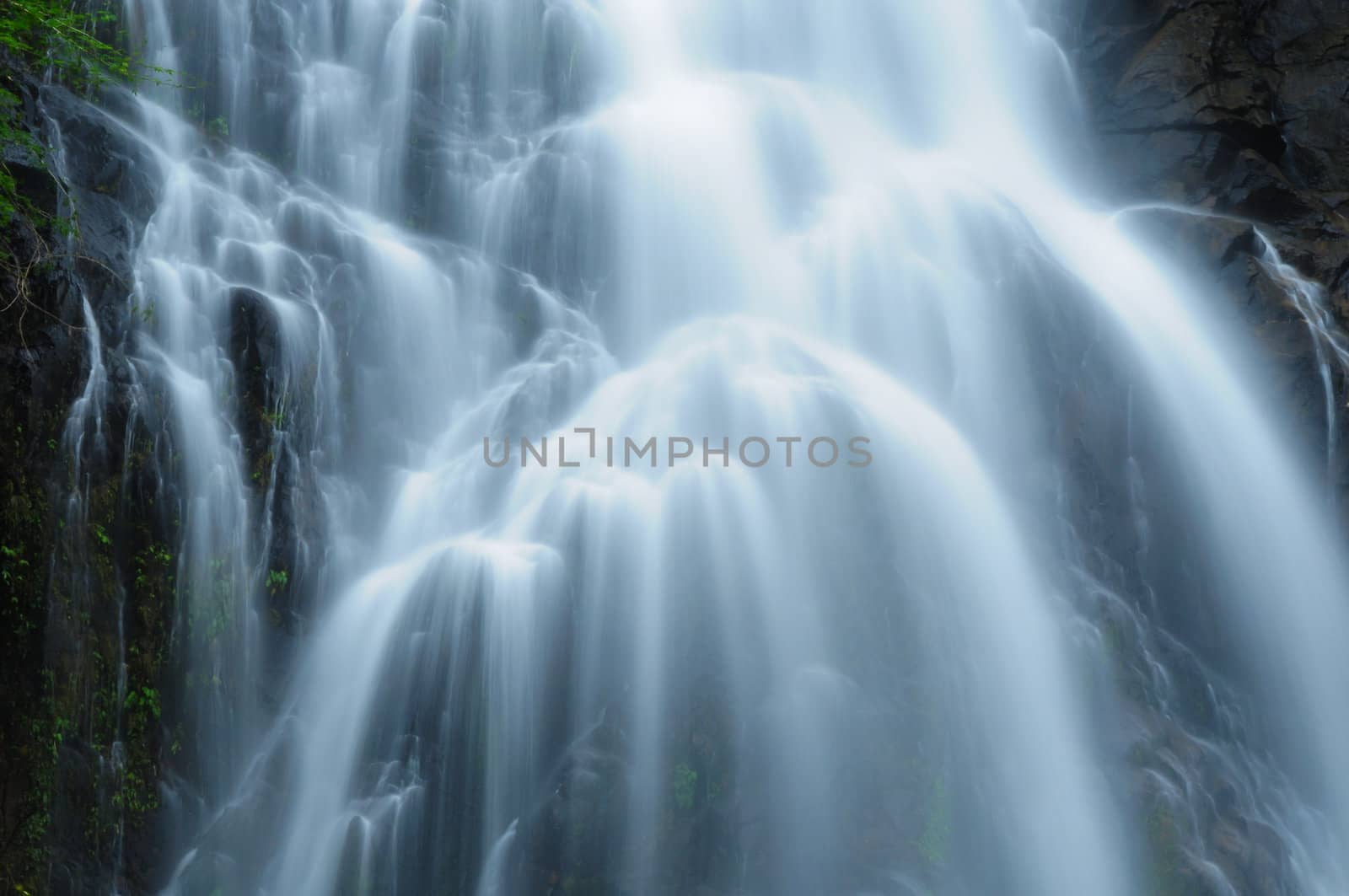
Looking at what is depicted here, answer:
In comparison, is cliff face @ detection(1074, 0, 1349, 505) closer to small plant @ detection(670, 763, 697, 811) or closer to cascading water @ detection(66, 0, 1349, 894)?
cascading water @ detection(66, 0, 1349, 894)

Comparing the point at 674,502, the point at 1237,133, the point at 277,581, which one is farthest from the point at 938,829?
the point at 1237,133

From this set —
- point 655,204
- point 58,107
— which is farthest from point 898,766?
point 58,107

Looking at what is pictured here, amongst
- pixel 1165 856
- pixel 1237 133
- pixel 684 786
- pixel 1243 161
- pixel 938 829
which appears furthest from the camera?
pixel 1237 133

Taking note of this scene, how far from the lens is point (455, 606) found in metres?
7.67

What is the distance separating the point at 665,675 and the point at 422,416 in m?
3.90

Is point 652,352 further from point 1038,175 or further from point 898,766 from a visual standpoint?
point 1038,175

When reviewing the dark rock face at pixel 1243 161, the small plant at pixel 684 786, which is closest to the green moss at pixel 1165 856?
the dark rock face at pixel 1243 161

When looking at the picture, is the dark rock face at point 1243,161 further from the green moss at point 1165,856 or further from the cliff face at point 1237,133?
the green moss at point 1165,856

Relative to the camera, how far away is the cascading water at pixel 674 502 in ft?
24.2

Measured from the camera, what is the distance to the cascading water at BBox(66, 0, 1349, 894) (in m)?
7.38

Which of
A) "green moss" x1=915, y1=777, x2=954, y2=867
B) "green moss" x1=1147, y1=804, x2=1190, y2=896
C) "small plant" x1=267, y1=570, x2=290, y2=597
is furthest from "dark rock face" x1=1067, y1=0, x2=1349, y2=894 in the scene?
"small plant" x1=267, y1=570, x2=290, y2=597

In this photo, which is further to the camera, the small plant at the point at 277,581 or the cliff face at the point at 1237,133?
the cliff face at the point at 1237,133

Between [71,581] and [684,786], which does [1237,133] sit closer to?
[684,786]

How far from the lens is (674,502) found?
823cm
